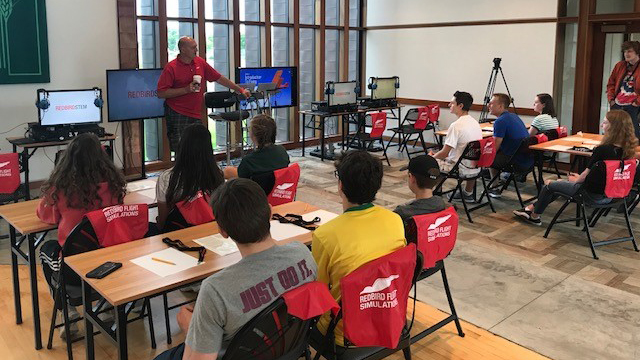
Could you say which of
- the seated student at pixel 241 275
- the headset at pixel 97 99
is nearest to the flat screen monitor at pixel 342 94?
the headset at pixel 97 99

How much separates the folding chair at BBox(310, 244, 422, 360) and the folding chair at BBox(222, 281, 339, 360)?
0.14 meters

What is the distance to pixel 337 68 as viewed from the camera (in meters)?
10.9

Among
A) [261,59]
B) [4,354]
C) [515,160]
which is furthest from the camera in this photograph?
[261,59]

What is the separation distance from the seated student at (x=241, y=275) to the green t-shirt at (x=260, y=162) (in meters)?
2.03

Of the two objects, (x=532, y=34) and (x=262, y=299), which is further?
(x=532, y=34)

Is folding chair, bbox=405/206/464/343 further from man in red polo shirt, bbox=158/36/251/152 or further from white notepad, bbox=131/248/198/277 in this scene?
man in red polo shirt, bbox=158/36/251/152

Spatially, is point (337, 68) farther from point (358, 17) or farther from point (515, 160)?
point (515, 160)

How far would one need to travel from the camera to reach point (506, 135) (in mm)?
6242

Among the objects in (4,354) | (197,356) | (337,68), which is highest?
(337,68)

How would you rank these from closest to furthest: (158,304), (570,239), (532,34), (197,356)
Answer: (197,356), (158,304), (570,239), (532,34)

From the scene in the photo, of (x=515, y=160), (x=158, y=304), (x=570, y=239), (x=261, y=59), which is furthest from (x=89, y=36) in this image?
(x=570, y=239)

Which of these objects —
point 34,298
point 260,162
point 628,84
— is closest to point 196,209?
point 260,162

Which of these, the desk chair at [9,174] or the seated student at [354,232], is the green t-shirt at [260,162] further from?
the desk chair at [9,174]

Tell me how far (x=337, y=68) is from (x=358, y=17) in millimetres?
1081
